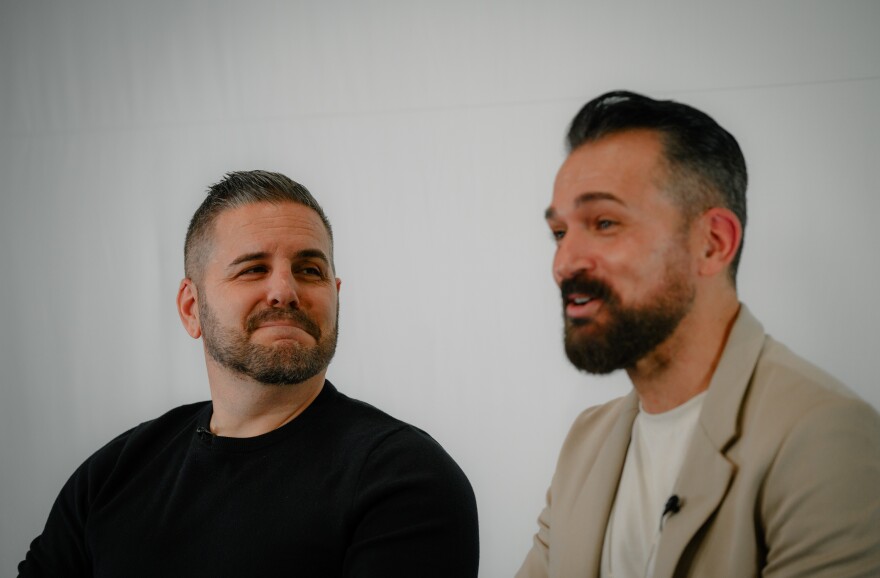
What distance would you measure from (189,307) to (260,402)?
14.0 inches

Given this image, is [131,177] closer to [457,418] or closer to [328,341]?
[328,341]

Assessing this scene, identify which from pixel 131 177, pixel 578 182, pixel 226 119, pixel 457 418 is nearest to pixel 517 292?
pixel 457 418

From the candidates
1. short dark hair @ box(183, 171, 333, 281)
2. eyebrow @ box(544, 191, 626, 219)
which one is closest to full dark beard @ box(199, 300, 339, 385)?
short dark hair @ box(183, 171, 333, 281)

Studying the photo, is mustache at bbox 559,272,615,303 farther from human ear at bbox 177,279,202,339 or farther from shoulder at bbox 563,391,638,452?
human ear at bbox 177,279,202,339

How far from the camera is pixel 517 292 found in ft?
7.37

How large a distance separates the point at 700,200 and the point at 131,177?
6.01 ft

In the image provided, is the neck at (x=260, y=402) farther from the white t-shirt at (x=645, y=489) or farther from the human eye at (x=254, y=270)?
the white t-shirt at (x=645, y=489)

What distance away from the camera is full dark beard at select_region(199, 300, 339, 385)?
2.07 m

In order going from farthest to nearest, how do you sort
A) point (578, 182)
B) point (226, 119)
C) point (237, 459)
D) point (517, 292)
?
point (226, 119) < point (517, 292) < point (237, 459) < point (578, 182)

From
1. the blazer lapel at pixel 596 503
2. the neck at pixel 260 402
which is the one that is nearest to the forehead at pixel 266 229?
the neck at pixel 260 402

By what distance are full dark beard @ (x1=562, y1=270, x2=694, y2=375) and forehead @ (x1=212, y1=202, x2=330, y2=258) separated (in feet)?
2.33

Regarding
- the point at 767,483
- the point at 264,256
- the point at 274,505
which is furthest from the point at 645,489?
the point at 264,256

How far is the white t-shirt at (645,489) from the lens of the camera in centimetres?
164

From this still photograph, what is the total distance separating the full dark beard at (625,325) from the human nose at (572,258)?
0.7 inches
